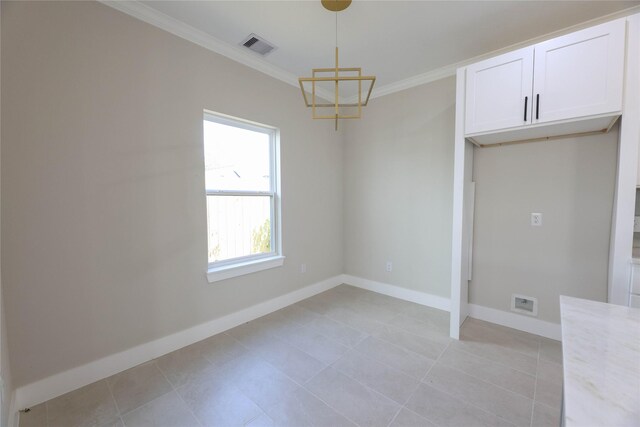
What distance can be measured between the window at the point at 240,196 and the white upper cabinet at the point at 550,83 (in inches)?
83.6

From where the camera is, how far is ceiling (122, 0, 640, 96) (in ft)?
6.54

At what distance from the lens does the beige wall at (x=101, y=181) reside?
62.8 inches

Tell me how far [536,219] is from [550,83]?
120 centimetres

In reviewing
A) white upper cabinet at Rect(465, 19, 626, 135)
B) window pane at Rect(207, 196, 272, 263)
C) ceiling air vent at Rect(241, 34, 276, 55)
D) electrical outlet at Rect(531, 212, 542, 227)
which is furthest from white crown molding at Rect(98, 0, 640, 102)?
electrical outlet at Rect(531, 212, 542, 227)

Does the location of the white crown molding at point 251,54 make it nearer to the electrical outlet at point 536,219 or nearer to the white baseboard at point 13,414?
the electrical outlet at point 536,219

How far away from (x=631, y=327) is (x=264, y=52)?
3147 millimetres

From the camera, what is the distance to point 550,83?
6.46 feet

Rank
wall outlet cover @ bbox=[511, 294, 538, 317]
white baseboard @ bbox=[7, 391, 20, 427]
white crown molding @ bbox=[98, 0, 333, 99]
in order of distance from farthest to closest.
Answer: wall outlet cover @ bbox=[511, 294, 538, 317] < white crown molding @ bbox=[98, 0, 333, 99] < white baseboard @ bbox=[7, 391, 20, 427]

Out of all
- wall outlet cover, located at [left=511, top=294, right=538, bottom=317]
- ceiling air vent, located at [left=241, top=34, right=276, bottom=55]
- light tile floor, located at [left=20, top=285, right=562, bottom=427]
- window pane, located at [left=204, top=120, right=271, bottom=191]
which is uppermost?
ceiling air vent, located at [left=241, top=34, right=276, bottom=55]

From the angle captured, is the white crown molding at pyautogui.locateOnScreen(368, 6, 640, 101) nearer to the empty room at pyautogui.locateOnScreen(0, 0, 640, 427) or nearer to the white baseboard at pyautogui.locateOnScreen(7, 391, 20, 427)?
the empty room at pyautogui.locateOnScreen(0, 0, 640, 427)

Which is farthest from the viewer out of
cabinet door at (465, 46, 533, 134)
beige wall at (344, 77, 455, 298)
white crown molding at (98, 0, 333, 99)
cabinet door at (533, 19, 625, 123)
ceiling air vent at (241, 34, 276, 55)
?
beige wall at (344, 77, 455, 298)

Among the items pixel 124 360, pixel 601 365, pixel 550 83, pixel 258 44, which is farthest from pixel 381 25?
pixel 124 360

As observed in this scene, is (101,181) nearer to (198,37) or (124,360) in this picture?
(124,360)

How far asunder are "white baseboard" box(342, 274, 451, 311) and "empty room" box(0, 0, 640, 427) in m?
0.03
